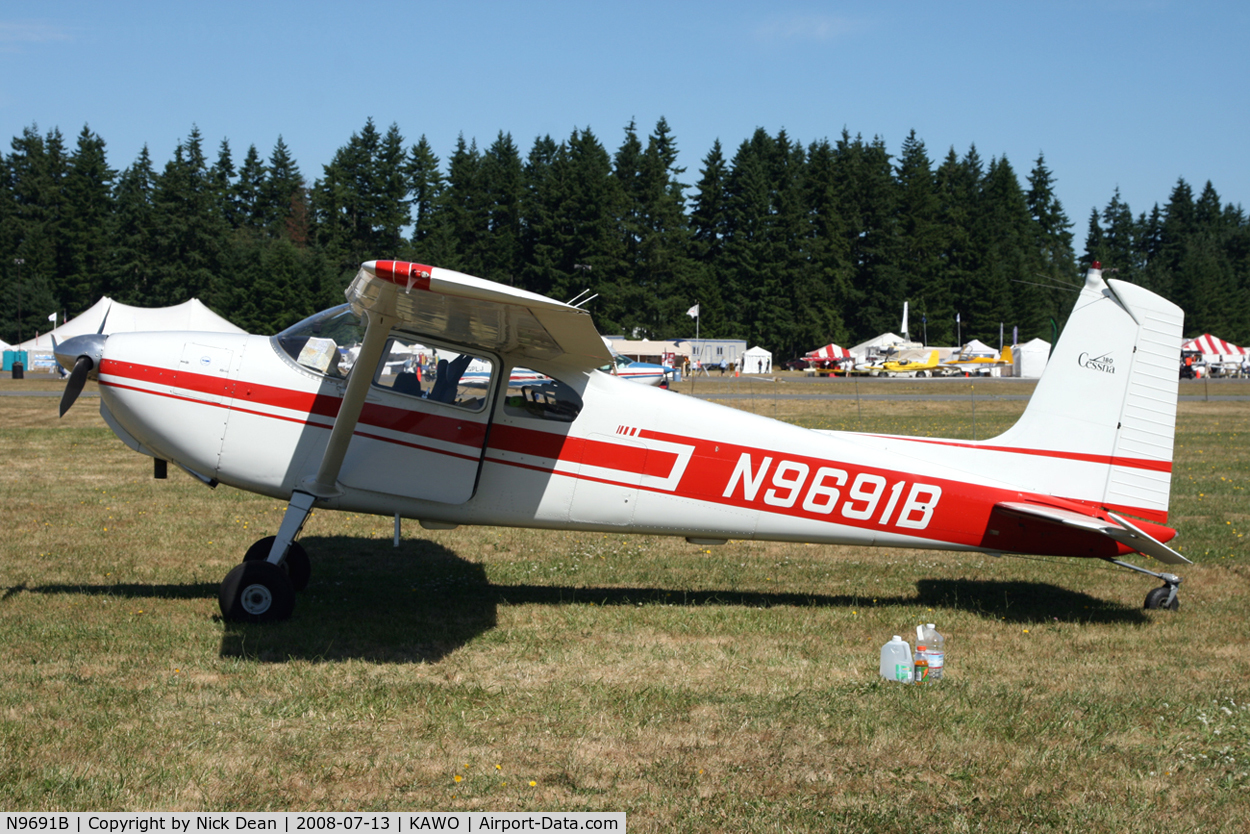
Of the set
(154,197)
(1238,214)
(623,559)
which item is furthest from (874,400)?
(1238,214)

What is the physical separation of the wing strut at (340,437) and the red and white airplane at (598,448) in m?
0.02

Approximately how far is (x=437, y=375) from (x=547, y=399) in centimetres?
85

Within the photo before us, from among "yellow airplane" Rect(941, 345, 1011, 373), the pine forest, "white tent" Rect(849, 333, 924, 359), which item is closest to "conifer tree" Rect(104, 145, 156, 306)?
the pine forest

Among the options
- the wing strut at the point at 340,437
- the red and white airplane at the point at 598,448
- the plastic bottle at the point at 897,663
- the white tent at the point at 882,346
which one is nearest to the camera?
the plastic bottle at the point at 897,663

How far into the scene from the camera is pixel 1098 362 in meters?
7.38

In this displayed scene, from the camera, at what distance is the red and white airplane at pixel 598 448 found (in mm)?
6910

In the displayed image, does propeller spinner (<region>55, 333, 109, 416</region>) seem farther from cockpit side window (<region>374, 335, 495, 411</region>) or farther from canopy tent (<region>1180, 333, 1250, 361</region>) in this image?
canopy tent (<region>1180, 333, 1250, 361</region>)

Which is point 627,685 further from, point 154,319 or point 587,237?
point 587,237

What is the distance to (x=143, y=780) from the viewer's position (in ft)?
13.7

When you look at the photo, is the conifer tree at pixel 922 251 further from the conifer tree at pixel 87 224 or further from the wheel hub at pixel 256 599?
the wheel hub at pixel 256 599

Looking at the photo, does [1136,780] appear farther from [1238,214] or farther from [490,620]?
[1238,214]

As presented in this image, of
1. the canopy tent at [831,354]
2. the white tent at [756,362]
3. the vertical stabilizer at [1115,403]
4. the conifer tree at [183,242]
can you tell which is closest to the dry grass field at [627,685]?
the vertical stabilizer at [1115,403]

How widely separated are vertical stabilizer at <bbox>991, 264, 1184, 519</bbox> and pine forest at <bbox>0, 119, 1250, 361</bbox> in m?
68.0

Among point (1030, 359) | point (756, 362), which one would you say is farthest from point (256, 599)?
point (756, 362)
